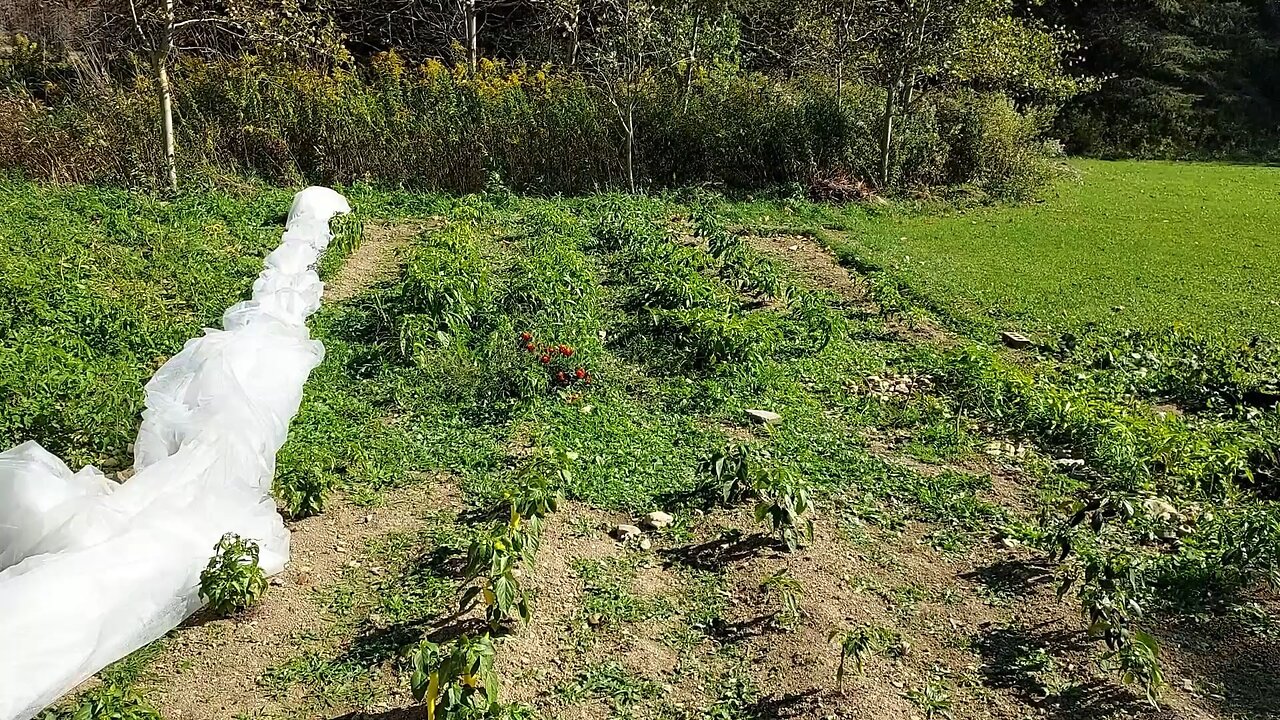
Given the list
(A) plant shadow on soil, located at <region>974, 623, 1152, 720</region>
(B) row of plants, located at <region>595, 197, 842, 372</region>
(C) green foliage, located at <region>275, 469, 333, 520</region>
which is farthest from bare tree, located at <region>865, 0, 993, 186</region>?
(C) green foliage, located at <region>275, 469, 333, 520</region>

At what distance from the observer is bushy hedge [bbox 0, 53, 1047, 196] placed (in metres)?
10.7

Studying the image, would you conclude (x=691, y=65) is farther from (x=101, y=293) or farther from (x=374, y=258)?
(x=101, y=293)

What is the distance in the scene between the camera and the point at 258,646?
339 centimetres

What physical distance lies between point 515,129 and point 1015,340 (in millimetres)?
6794

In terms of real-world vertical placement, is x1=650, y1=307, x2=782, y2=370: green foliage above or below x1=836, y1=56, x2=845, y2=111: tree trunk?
below

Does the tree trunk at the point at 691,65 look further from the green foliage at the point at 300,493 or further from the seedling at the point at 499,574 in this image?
the seedling at the point at 499,574

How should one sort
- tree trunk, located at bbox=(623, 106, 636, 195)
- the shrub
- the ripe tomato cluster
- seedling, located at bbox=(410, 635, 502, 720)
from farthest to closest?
the shrub
tree trunk, located at bbox=(623, 106, 636, 195)
the ripe tomato cluster
seedling, located at bbox=(410, 635, 502, 720)

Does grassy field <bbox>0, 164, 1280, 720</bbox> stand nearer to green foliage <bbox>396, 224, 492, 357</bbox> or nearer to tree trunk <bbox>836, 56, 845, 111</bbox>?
green foliage <bbox>396, 224, 492, 357</bbox>

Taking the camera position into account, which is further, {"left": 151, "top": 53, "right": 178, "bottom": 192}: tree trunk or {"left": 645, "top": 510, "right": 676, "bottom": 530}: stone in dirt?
{"left": 151, "top": 53, "right": 178, "bottom": 192}: tree trunk

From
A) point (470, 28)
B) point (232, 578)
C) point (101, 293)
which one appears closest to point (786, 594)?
point (232, 578)

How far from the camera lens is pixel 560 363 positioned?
18.6 ft

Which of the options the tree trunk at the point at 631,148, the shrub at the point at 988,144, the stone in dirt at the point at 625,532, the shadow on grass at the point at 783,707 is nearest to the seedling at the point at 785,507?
the stone in dirt at the point at 625,532

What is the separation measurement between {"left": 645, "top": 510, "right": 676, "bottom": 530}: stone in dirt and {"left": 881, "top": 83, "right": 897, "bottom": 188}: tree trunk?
811cm

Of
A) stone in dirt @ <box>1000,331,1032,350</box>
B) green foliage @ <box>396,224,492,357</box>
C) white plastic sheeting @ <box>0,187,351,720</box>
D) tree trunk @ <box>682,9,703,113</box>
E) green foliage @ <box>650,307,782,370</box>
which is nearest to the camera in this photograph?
white plastic sheeting @ <box>0,187,351,720</box>
